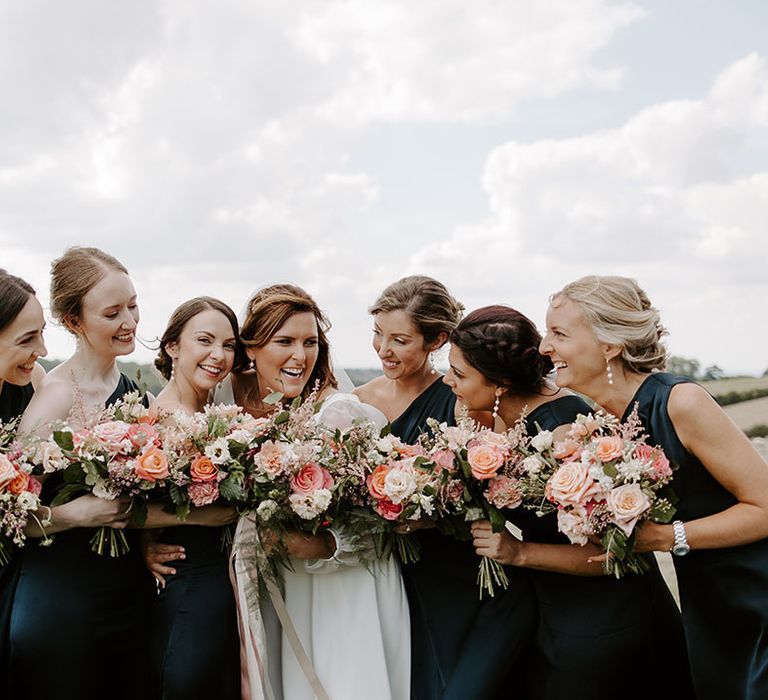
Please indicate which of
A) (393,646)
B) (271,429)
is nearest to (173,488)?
(271,429)

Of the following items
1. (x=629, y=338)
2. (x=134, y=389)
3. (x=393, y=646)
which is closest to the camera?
(x=629, y=338)

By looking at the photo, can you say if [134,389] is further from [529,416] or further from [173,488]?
[529,416]

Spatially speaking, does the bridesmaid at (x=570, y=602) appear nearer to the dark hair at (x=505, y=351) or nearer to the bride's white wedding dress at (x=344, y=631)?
the dark hair at (x=505, y=351)

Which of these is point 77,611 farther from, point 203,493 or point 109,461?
point 203,493

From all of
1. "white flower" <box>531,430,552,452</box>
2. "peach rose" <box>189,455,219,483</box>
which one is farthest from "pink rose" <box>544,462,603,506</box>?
"peach rose" <box>189,455,219,483</box>

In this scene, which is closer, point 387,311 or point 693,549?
point 693,549

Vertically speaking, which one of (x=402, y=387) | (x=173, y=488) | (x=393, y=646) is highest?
(x=402, y=387)

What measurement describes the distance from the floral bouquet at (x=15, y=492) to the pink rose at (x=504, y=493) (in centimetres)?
260

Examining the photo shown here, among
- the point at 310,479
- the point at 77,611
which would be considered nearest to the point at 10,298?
the point at 77,611

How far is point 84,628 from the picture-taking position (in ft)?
17.3

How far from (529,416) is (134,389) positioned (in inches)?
121

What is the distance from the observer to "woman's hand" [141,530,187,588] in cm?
527

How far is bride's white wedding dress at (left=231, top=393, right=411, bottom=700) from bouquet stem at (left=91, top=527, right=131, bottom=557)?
960mm

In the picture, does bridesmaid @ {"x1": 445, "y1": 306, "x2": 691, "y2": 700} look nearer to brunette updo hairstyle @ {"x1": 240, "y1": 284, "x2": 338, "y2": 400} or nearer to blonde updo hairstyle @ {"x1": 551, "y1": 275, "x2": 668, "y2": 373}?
blonde updo hairstyle @ {"x1": 551, "y1": 275, "x2": 668, "y2": 373}
